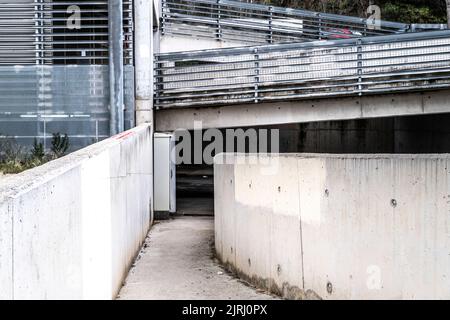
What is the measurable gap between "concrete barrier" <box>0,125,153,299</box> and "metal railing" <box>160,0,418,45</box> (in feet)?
40.8

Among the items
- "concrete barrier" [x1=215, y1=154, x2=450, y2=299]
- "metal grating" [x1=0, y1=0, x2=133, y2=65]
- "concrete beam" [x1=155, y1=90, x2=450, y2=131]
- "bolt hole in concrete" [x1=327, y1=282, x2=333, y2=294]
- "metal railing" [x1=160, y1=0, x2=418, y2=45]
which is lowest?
"bolt hole in concrete" [x1=327, y1=282, x2=333, y2=294]

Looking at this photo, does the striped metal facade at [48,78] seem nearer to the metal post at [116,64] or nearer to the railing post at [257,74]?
the metal post at [116,64]

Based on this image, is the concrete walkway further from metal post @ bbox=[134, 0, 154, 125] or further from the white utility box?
metal post @ bbox=[134, 0, 154, 125]

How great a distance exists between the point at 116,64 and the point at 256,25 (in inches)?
299

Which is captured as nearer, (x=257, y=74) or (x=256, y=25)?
(x=257, y=74)

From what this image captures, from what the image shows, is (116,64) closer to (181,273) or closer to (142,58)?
(142,58)

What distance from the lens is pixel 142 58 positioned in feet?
48.6

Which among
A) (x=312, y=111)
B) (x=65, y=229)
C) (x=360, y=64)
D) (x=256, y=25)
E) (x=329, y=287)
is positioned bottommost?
(x=329, y=287)

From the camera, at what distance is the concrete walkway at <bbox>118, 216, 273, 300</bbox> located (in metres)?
7.52

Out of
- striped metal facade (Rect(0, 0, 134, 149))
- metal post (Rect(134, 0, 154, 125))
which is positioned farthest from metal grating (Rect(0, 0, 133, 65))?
metal post (Rect(134, 0, 154, 125))

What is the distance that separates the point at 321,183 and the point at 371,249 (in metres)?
0.89

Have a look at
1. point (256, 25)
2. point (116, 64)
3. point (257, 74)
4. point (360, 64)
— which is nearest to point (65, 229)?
point (116, 64)

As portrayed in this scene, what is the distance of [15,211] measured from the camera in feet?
9.18
